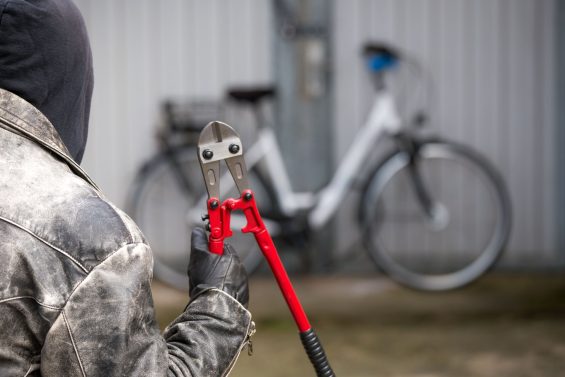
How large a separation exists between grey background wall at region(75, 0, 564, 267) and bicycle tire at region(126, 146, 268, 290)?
30cm

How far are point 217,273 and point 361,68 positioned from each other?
4553mm

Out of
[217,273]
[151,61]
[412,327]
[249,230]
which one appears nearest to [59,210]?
[217,273]

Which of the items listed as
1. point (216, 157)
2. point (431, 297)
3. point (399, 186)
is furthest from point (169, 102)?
point (216, 157)

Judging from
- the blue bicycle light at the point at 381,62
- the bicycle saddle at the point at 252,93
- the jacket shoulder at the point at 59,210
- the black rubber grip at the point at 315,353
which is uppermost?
the jacket shoulder at the point at 59,210

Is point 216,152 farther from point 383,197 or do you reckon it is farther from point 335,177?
point 383,197

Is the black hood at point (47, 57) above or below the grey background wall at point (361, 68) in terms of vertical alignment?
above

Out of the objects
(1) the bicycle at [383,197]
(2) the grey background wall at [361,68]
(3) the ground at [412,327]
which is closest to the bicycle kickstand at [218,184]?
(3) the ground at [412,327]

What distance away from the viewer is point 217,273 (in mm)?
1979

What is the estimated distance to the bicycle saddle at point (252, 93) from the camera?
5957 millimetres

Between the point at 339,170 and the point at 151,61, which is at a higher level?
the point at 151,61

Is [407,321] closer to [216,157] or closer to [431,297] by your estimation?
[431,297]

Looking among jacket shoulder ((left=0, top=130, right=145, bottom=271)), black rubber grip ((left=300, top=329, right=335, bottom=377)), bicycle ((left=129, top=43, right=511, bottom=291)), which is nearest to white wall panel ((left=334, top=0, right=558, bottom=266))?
bicycle ((left=129, top=43, right=511, bottom=291))

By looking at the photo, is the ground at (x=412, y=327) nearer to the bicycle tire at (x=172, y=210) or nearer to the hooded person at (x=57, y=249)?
the bicycle tire at (x=172, y=210)

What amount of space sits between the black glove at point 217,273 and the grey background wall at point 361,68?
4.46 meters
